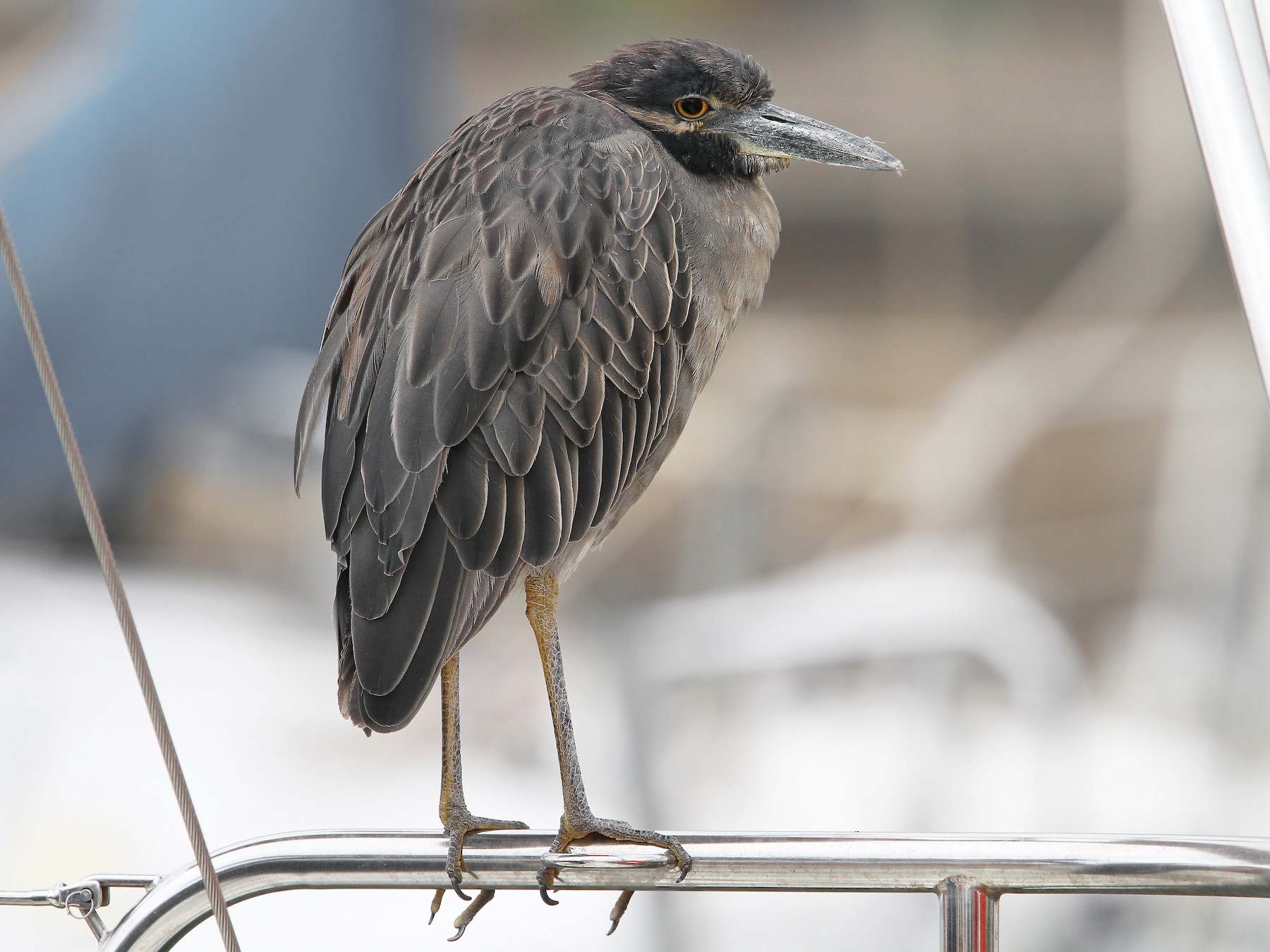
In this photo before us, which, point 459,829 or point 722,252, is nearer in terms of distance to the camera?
point 459,829

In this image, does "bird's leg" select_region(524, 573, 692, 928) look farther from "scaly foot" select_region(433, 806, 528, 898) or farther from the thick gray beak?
the thick gray beak

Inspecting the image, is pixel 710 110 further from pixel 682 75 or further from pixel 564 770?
pixel 564 770

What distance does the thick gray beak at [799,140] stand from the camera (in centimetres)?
100

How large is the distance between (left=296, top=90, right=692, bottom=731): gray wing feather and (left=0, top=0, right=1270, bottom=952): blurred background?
1043 mm

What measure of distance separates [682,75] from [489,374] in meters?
0.33

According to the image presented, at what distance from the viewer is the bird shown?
90 cm

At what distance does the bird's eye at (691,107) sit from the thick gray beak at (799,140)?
0.01 metres

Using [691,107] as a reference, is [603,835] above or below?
below

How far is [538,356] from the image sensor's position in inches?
37.7

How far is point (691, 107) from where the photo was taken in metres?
1.07

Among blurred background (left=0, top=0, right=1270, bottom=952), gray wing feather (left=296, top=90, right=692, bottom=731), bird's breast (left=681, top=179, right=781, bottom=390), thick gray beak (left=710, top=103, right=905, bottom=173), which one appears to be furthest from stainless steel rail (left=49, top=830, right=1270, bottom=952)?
blurred background (left=0, top=0, right=1270, bottom=952)

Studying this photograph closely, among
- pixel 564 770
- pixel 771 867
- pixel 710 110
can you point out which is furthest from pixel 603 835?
pixel 710 110

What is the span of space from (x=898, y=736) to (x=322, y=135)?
2298 mm

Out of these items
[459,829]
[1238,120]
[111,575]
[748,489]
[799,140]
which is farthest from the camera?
[748,489]
